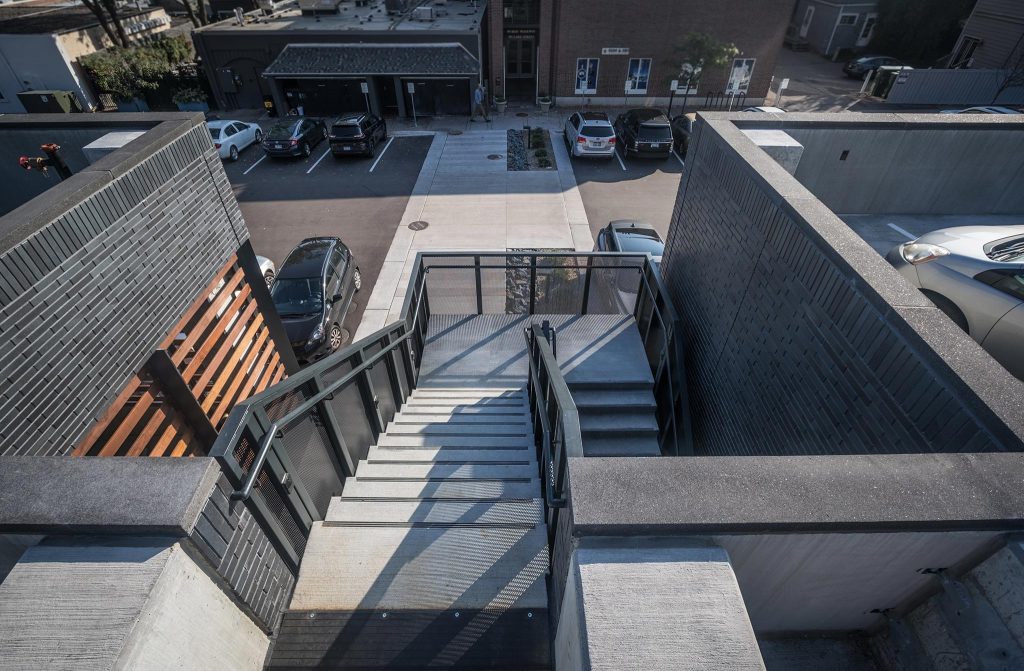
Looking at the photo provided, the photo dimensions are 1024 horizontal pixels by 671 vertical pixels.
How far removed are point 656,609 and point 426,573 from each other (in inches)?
80.5

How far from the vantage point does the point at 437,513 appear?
4.10 m

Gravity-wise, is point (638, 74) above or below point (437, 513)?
below

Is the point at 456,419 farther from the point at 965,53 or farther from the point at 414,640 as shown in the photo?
the point at 965,53

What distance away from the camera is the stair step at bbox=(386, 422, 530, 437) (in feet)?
19.1

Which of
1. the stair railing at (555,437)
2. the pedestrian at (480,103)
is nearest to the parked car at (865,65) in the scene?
the pedestrian at (480,103)

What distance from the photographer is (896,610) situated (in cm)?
264

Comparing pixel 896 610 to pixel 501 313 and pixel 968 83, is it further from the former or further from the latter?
pixel 968 83

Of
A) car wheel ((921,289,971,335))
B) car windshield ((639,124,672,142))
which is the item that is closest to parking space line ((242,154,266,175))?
car windshield ((639,124,672,142))

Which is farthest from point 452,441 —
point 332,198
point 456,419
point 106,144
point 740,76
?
point 740,76

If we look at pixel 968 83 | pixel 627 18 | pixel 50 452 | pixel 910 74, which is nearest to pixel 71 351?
pixel 50 452

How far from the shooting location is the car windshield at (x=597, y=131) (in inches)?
685

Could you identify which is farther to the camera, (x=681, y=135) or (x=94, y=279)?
(x=681, y=135)

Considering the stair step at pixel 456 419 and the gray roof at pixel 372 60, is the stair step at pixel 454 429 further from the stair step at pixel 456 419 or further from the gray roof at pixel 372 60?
the gray roof at pixel 372 60

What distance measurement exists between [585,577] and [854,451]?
2.49m
